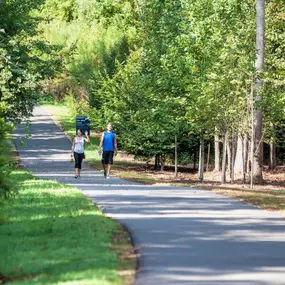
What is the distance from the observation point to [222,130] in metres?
33.5

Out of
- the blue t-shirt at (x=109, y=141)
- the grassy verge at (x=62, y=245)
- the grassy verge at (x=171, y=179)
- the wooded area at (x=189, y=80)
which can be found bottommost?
the grassy verge at (x=62, y=245)

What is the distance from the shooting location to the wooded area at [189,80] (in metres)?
33.0

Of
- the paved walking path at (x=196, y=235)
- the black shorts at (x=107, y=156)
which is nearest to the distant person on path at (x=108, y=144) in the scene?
the black shorts at (x=107, y=156)

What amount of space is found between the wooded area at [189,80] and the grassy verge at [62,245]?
12.6 m

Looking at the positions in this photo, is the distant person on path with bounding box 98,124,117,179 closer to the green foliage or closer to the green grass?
the green foliage

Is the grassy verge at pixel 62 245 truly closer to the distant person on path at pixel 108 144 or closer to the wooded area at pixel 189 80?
the distant person on path at pixel 108 144

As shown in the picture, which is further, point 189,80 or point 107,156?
point 189,80

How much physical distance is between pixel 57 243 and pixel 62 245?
23 cm

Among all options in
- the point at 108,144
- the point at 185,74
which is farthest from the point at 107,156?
the point at 185,74

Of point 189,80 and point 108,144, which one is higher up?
point 189,80

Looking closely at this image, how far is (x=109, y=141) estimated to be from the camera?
29.6 meters

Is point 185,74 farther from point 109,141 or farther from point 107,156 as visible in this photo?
point 109,141

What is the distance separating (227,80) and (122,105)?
12.6 m

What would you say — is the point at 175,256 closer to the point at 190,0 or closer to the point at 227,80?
the point at 227,80
